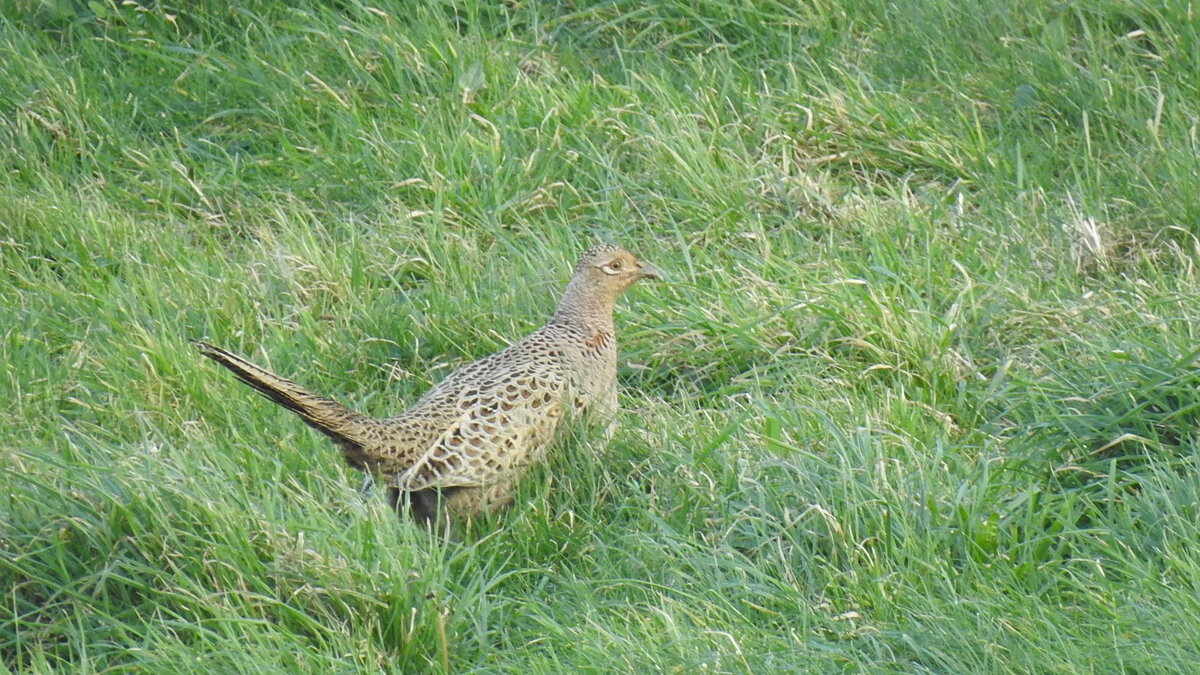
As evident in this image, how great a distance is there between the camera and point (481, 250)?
6945mm

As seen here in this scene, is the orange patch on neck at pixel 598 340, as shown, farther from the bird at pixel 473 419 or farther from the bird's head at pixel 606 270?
the bird's head at pixel 606 270

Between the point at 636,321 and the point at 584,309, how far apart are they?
0.37 metres

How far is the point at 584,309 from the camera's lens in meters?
6.04

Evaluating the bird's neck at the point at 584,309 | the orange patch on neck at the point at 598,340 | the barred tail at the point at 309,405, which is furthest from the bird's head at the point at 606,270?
the barred tail at the point at 309,405

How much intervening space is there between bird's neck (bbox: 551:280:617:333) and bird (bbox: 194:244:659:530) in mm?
31

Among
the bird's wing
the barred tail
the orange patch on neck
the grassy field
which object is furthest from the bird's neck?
the barred tail

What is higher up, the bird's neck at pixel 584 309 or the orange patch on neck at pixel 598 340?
the bird's neck at pixel 584 309

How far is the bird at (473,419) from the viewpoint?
201 inches

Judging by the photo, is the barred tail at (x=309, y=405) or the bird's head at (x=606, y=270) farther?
the bird's head at (x=606, y=270)

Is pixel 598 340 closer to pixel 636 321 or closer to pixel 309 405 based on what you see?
pixel 636 321

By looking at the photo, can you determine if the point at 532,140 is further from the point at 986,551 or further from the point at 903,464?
the point at 986,551

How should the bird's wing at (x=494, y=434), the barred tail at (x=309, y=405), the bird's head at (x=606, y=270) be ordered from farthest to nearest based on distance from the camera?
the bird's head at (x=606, y=270) → the bird's wing at (x=494, y=434) → the barred tail at (x=309, y=405)

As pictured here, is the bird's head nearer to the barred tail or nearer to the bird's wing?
the bird's wing

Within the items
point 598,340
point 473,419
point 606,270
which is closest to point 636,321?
point 606,270
